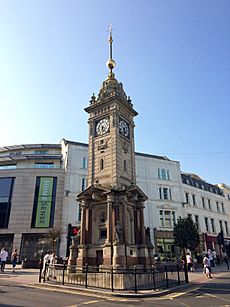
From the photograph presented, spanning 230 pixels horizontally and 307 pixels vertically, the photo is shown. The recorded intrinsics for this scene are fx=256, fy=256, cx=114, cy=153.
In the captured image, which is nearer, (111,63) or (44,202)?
(111,63)

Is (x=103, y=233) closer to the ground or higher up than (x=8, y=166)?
closer to the ground

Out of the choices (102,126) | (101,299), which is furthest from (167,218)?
(101,299)

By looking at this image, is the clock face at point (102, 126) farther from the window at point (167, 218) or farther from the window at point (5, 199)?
the window at point (167, 218)

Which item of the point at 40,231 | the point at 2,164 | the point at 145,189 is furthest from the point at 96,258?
the point at 2,164

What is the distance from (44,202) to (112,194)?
70.8ft

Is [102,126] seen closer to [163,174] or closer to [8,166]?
[163,174]

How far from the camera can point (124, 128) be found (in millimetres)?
23969

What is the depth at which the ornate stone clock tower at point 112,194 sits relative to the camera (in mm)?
18188

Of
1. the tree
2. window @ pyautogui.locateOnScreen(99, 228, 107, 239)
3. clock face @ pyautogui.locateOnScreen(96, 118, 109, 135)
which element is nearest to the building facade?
the tree

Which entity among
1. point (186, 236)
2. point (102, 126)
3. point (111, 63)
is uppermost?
point (111, 63)

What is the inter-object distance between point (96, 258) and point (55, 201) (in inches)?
798

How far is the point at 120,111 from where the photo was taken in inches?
939

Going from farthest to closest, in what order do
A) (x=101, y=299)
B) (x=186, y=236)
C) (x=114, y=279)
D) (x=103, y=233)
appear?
(x=186, y=236) → (x=103, y=233) → (x=114, y=279) → (x=101, y=299)

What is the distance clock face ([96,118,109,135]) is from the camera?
2312cm
